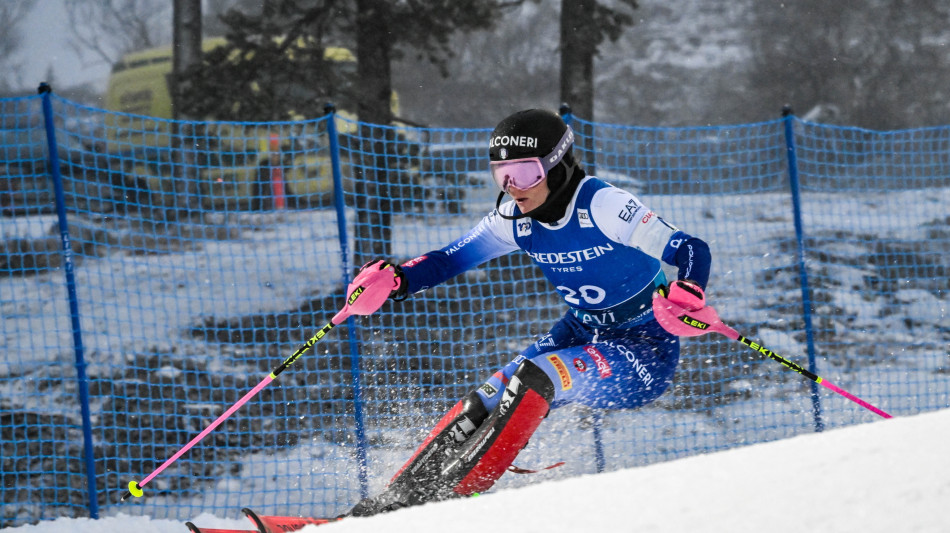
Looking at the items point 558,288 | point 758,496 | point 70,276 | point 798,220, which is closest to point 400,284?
point 558,288

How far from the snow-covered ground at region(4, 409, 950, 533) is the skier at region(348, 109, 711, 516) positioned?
1220mm

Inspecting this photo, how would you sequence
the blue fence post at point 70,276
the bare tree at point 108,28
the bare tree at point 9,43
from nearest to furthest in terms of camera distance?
the blue fence post at point 70,276 → the bare tree at point 9,43 → the bare tree at point 108,28

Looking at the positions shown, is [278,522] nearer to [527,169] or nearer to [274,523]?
[274,523]

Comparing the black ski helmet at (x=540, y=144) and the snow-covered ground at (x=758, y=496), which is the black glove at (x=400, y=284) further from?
the snow-covered ground at (x=758, y=496)

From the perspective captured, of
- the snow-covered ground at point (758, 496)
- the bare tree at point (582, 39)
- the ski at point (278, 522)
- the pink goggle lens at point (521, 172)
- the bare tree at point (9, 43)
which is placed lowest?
the ski at point (278, 522)

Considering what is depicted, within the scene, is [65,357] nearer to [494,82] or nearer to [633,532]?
[633,532]

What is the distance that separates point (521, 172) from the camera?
3.44 m

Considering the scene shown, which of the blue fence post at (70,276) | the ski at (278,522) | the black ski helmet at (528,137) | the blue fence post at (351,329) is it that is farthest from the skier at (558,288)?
the blue fence post at (70,276)

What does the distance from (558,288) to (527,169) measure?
2.06 ft

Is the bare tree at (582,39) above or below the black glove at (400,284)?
above

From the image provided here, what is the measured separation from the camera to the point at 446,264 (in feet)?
12.8

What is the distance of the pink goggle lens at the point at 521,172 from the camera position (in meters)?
3.42

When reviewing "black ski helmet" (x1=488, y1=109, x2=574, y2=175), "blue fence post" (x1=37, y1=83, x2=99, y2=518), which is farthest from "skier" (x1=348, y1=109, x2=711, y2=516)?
"blue fence post" (x1=37, y1=83, x2=99, y2=518)

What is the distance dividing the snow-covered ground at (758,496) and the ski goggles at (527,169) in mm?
1696
